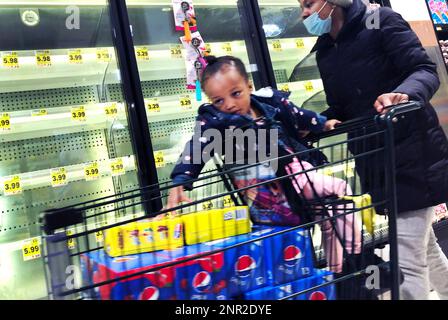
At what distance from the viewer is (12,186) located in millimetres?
2689

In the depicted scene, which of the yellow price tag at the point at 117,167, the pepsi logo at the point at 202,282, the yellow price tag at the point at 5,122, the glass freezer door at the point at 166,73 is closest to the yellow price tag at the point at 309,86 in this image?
the glass freezer door at the point at 166,73

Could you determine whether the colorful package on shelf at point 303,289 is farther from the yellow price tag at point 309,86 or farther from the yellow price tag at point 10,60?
the yellow price tag at point 309,86

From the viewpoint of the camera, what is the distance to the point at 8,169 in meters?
2.79

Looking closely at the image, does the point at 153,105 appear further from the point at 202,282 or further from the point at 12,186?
the point at 202,282

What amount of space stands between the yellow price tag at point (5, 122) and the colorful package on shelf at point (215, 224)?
1.85 metres

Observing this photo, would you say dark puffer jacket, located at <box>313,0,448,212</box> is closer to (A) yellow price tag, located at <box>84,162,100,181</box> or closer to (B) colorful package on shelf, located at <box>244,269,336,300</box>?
(B) colorful package on shelf, located at <box>244,269,336,300</box>

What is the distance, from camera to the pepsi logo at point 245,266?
3.83 feet

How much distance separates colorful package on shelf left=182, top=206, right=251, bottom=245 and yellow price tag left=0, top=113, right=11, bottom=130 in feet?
6.08

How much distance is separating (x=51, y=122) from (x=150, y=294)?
206 cm

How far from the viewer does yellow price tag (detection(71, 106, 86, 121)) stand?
2936 mm

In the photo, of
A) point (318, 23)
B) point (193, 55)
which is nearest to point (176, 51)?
point (193, 55)

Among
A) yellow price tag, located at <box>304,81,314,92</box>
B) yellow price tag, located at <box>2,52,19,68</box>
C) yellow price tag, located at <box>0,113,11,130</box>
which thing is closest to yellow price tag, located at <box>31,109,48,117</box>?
yellow price tag, located at <box>0,113,11,130</box>

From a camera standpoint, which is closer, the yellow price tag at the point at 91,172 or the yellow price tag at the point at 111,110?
the yellow price tag at the point at 91,172
